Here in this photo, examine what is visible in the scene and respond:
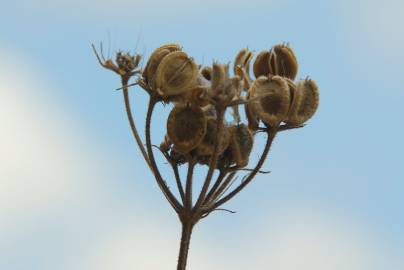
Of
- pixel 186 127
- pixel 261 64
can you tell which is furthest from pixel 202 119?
pixel 261 64

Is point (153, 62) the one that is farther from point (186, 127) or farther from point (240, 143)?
point (240, 143)

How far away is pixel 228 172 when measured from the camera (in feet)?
22.1

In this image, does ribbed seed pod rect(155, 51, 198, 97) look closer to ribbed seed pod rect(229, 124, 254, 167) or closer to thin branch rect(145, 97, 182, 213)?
thin branch rect(145, 97, 182, 213)

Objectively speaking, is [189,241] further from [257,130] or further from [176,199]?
[257,130]

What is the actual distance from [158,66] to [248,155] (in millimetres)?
926

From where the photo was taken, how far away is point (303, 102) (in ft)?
22.1

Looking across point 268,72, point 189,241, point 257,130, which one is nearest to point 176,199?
point 189,241

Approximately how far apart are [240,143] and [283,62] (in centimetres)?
81

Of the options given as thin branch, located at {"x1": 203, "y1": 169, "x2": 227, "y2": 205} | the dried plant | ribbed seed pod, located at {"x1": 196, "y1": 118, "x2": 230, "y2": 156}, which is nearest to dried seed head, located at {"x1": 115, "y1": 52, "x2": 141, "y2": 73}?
the dried plant

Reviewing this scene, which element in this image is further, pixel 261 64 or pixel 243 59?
pixel 243 59

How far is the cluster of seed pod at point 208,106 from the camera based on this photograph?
6473 millimetres

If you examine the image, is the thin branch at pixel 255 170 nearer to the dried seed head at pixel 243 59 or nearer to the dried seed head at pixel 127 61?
the dried seed head at pixel 243 59

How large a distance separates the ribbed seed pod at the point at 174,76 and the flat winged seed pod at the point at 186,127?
15 centimetres

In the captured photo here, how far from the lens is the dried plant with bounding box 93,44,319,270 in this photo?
648cm
